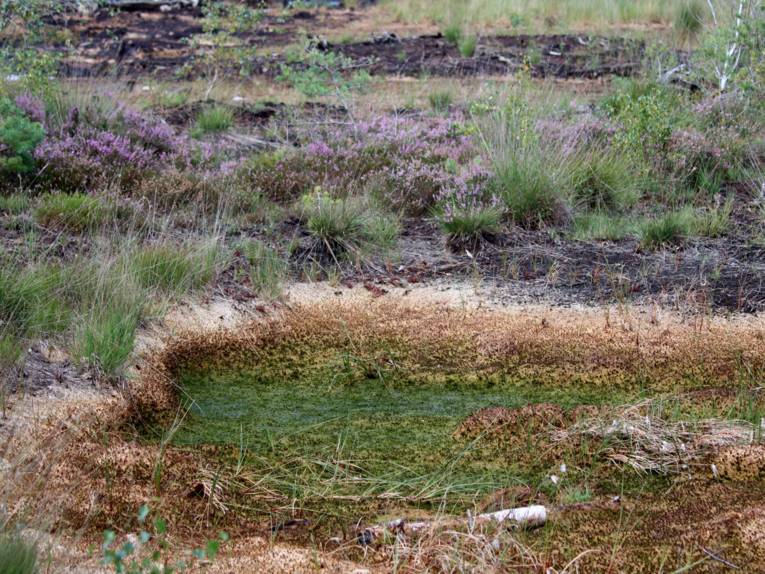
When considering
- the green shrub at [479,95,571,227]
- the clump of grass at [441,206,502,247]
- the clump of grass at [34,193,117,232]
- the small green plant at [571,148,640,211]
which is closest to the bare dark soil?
the small green plant at [571,148,640,211]

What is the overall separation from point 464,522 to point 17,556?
1565 millimetres

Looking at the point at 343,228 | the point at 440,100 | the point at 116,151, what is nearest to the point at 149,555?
the point at 343,228

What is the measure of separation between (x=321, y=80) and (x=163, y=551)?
6748mm

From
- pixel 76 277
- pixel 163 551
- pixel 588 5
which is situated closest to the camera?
pixel 163 551

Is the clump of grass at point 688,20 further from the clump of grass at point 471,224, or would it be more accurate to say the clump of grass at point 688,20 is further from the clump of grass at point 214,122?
the clump of grass at point 471,224

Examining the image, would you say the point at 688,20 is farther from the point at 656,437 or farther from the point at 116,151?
the point at 656,437

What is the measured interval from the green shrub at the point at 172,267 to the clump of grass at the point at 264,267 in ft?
0.95

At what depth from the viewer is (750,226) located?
677 centimetres

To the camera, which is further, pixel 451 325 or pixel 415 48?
pixel 415 48

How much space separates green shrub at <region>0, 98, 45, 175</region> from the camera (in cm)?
671

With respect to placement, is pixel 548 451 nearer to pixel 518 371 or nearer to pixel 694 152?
pixel 518 371

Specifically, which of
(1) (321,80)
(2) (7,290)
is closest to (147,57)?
(1) (321,80)

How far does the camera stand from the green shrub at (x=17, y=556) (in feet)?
8.54

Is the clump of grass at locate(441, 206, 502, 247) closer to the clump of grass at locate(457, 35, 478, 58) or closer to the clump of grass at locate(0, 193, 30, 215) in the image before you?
the clump of grass at locate(0, 193, 30, 215)
